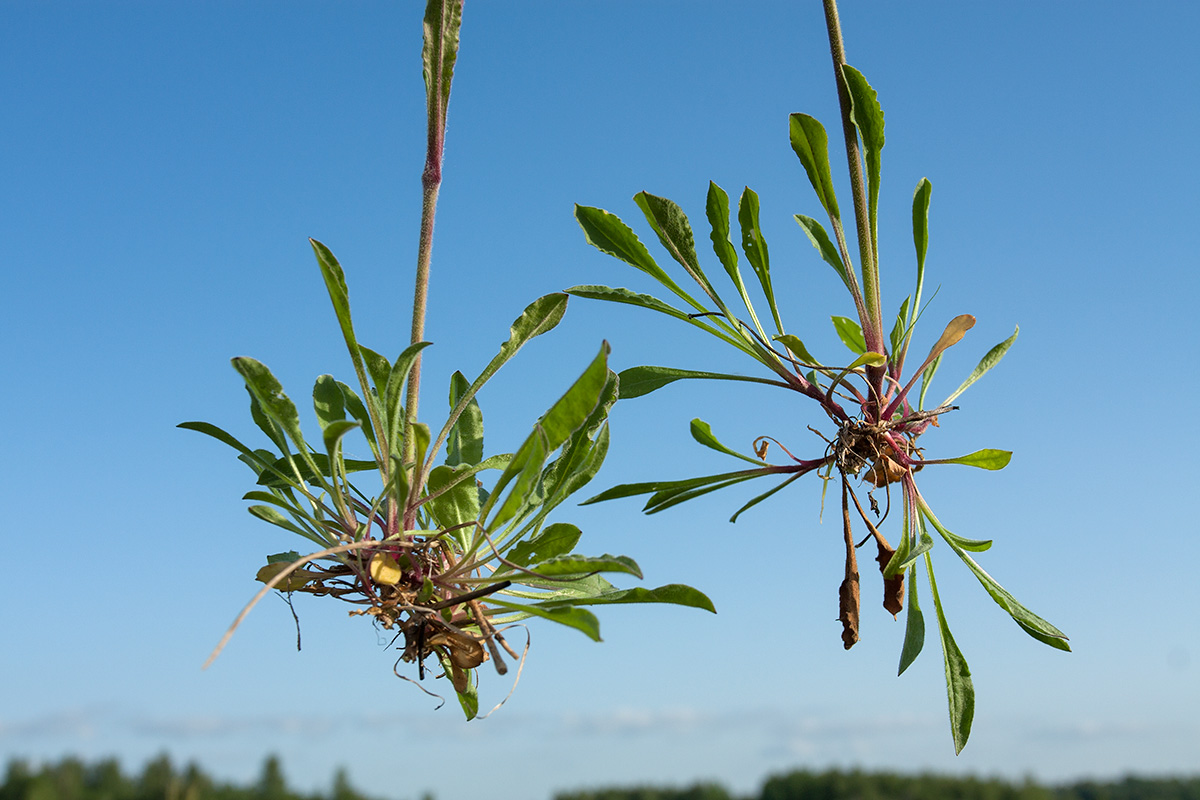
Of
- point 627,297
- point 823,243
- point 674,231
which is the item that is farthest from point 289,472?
point 823,243

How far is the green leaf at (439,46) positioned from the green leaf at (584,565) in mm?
800

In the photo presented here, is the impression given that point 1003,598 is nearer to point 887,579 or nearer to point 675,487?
point 887,579

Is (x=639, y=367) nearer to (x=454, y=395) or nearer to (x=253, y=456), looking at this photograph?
(x=454, y=395)

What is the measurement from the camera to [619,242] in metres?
1.62

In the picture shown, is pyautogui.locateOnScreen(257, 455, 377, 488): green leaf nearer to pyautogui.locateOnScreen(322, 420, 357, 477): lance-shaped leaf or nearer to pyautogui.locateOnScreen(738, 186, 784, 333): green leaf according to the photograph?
pyautogui.locateOnScreen(322, 420, 357, 477): lance-shaped leaf

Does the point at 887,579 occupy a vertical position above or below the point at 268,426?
below

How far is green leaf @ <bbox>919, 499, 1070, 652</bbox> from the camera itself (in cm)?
146

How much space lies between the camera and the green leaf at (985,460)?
1525 mm

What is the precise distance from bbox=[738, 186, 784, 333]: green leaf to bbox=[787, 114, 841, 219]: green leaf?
108 millimetres

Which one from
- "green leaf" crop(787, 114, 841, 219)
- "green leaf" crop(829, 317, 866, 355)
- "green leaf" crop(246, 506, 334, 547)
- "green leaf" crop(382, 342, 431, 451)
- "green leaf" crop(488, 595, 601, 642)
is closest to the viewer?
"green leaf" crop(488, 595, 601, 642)

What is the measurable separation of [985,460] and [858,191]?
518mm

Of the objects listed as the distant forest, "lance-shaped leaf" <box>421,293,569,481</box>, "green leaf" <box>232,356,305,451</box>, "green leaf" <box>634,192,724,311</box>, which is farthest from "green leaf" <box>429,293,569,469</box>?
the distant forest

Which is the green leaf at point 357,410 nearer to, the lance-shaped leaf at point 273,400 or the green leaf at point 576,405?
the lance-shaped leaf at point 273,400

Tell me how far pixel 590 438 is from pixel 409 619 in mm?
398
